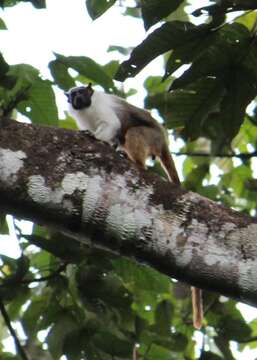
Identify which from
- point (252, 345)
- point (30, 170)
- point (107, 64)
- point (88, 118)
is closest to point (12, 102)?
point (30, 170)

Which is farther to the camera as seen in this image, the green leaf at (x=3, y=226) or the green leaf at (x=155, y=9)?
the green leaf at (x=3, y=226)

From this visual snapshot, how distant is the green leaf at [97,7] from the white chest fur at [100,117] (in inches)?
44.0

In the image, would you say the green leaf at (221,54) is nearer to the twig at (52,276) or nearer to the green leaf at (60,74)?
the green leaf at (60,74)

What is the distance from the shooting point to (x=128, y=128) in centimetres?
365

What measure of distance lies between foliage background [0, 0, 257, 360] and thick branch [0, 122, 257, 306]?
9.5 inches

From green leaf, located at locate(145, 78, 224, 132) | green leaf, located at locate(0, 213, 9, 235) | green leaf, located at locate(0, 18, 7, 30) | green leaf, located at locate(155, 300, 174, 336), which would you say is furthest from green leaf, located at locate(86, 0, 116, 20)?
green leaf, located at locate(155, 300, 174, 336)

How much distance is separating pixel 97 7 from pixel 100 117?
1.53 meters

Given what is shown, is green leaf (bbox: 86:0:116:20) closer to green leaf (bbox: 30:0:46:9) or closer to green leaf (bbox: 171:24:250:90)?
green leaf (bbox: 30:0:46:9)

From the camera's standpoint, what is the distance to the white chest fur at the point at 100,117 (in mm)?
3614

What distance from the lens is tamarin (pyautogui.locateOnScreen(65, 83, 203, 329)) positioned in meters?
3.49

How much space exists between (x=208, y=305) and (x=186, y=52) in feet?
5.29

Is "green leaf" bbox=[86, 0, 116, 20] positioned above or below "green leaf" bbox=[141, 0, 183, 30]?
below

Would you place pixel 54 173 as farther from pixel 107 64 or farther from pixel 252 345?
pixel 252 345

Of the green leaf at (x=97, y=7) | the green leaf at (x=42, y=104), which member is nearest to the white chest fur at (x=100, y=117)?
the green leaf at (x=42, y=104)
